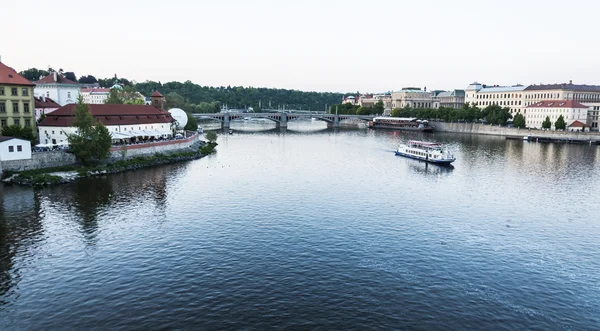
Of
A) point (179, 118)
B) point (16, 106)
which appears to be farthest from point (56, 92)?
point (16, 106)

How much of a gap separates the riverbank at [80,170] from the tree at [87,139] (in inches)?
73.5

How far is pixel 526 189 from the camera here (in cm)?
6281

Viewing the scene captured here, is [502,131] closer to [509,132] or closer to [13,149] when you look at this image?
[509,132]

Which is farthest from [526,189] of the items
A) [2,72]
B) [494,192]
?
[2,72]

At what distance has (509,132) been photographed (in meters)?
152

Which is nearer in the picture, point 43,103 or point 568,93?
point 43,103

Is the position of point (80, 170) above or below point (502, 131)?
below

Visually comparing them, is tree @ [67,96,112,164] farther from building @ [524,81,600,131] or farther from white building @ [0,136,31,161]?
building @ [524,81,600,131]

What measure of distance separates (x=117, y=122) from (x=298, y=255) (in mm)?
61959

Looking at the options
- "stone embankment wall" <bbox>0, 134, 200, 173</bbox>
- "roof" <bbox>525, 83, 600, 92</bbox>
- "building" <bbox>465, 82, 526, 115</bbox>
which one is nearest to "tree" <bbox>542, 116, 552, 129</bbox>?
"roof" <bbox>525, 83, 600, 92</bbox>

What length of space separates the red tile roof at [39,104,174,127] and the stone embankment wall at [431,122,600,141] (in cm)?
11399

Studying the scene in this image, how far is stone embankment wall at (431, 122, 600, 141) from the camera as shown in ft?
427

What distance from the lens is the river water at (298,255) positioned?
26594 mm

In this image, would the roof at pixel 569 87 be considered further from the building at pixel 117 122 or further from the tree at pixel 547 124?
the building at pixel 117 122
